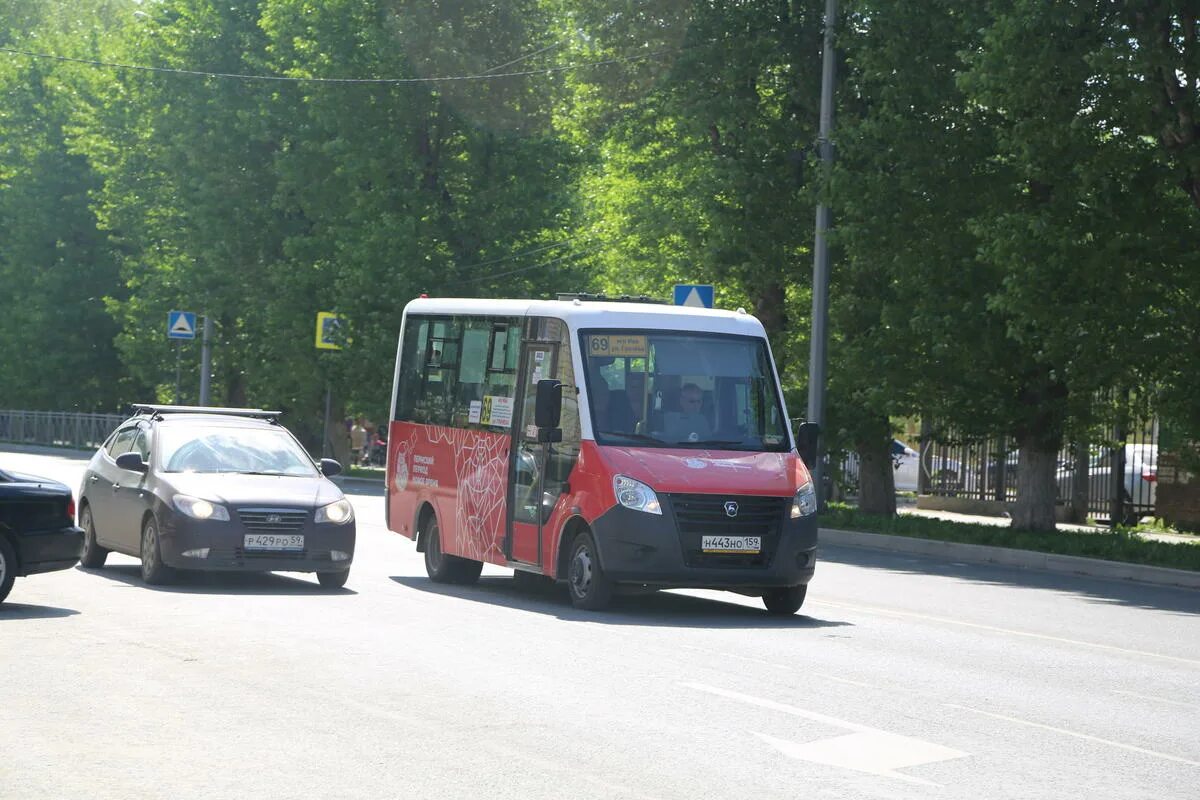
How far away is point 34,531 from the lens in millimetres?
15297

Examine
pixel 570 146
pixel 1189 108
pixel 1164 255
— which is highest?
pixel 570 146

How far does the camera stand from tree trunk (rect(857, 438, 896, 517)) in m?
35.0

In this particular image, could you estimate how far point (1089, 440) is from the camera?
2992cm

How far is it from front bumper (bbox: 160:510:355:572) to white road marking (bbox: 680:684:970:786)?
819cm

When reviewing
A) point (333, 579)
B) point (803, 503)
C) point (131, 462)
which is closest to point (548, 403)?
point (803, 503)

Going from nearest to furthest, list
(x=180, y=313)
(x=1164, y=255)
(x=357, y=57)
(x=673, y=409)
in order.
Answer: (x=673, y=409) → (x=1164, y=255) → (x=357, y=57) → (x=180, y=313)

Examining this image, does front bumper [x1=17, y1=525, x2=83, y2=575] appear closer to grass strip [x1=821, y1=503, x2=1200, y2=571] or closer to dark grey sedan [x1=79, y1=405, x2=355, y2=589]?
dark grey sedan [x1=79, y1=405, x2=355, y2=589]

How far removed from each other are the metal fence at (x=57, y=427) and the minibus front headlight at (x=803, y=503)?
52211 mm

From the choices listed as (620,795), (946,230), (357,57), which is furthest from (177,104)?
(620,795)

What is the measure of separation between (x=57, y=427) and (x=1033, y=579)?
56.0 metres

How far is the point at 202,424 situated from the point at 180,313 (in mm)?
36460

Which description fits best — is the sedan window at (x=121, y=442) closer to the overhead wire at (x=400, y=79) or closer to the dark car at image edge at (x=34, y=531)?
the dark car at image edge at (x=34, y=531)

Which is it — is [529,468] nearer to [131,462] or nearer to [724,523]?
[724,523]

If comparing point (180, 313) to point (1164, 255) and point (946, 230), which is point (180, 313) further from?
point (1164, 255)
